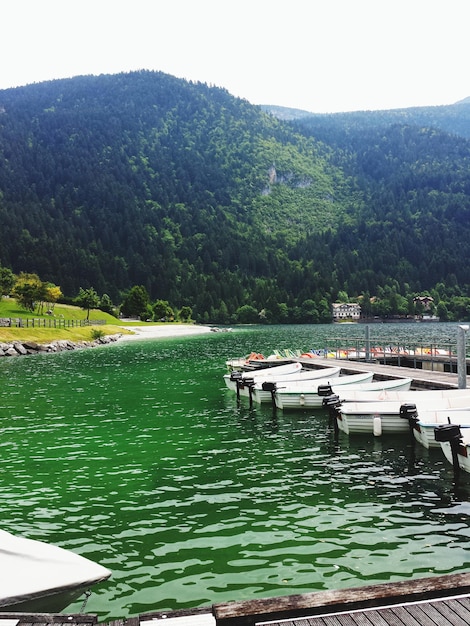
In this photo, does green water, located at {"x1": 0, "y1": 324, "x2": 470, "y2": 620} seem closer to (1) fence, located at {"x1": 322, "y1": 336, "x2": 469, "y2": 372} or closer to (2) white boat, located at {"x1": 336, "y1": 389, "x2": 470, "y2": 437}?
(2) white boat, located at {"x1": 336, "y1": 389, "x2": 470, "y2": 437}

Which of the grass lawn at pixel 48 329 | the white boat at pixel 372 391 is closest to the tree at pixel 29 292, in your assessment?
the grass lawn at pixel 48 329

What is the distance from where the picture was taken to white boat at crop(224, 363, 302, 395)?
35209mm

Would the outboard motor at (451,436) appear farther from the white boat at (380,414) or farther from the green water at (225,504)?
the white boat at (380,414)

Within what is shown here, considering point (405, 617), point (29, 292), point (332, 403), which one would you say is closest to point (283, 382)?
point (332, 403)

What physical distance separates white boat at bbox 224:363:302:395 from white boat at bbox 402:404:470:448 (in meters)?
13.6

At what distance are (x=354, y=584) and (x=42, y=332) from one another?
9644 centimetres

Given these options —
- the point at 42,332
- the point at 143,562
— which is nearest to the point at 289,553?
the point at 143,562

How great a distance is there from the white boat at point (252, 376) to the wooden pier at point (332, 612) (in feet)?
87.8

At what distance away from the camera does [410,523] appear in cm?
1338

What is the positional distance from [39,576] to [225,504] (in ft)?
24.3

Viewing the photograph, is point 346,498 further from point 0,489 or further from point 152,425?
point 152,425

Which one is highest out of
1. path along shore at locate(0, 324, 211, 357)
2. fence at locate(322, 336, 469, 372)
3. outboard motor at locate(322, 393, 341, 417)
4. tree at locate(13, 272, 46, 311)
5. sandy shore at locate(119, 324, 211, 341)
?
tree at locate(13, 272, 46, 311)

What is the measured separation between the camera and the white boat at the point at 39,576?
318 inches

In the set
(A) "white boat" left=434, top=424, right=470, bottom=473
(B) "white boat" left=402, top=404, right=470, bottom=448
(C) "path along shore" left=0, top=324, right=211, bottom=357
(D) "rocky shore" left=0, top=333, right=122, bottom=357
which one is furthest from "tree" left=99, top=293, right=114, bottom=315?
(A) "white boat" left=434, top=424, right=470, bottom=473
